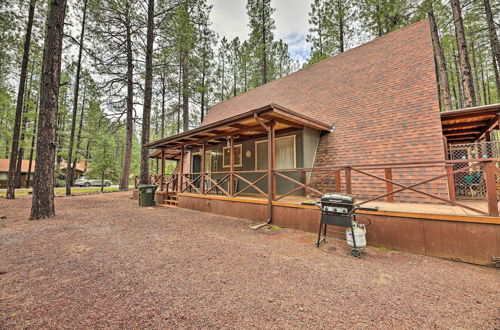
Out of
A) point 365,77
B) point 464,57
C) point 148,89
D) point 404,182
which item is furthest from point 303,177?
point 148,89

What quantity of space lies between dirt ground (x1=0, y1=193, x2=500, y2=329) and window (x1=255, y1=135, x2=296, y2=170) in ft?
12.1

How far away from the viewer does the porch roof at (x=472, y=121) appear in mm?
5155

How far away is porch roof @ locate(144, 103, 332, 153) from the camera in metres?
5.23

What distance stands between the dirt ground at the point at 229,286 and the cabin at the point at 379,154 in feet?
1.97

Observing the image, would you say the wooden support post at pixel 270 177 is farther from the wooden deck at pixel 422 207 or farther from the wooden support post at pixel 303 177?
the wooden support post at pixel 303 177

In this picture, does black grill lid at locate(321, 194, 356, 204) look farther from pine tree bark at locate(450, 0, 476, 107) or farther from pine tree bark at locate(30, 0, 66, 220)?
pine tree bark at locate(450, 0, 476, 107)

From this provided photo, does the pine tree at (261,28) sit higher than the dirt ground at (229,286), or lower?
higher

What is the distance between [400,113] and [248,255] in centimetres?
599

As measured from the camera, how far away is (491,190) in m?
3.11

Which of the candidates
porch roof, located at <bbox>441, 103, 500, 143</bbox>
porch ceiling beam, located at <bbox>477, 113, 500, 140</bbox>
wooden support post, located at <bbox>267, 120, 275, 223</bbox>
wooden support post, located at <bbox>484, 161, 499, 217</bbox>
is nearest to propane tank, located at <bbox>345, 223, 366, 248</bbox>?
wooden support post, located at <bbox>484, 161, 499, 217</bbox>

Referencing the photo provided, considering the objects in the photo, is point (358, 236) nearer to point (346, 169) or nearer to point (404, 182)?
point (346, 169)

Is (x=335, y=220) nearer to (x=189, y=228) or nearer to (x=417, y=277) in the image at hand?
(x=417, y=277)

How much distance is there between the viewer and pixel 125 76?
12.2 metres

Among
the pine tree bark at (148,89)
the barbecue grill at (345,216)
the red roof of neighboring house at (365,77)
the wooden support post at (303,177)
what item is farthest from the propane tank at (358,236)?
the pine tree bark at (148,89)
